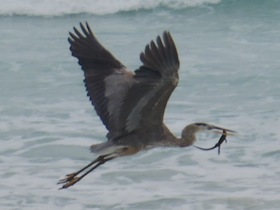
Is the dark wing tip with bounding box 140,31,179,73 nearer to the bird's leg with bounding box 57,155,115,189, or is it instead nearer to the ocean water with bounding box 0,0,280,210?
the bird's leg with bounding box 57,155,115,189

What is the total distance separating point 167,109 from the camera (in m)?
12.4

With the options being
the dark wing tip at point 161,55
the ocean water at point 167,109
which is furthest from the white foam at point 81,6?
the dark wing tip at point 161,55

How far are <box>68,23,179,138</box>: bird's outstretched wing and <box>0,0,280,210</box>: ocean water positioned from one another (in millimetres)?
2174

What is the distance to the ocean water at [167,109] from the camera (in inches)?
378

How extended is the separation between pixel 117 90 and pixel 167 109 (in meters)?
5.39

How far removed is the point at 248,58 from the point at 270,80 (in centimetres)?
137

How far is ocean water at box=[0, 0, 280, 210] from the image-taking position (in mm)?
9594

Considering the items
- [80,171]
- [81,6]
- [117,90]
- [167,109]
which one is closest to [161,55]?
[117,90]

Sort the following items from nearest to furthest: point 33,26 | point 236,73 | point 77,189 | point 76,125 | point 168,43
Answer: point 168,43
point 77,189
point 76,125
point 236,73
point 33,26

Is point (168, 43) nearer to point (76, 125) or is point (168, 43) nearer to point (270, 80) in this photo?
point (76, 125)

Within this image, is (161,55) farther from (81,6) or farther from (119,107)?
(81,6)

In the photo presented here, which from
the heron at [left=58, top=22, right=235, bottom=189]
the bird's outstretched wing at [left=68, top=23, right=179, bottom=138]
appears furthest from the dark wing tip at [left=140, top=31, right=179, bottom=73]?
the heron at [left=58, top=22, right=235, bottom=189]

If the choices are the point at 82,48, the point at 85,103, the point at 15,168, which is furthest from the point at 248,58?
the point at 82,48

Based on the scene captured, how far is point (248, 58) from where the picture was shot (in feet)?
49.3
